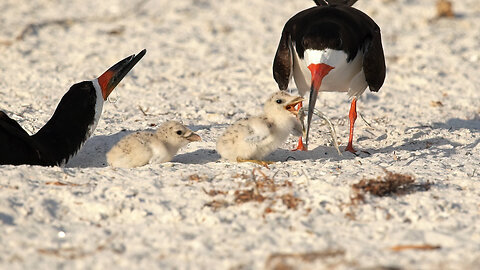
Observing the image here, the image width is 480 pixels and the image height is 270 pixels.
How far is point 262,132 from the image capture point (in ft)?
15.4

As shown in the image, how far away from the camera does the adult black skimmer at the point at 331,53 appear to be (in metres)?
5.05

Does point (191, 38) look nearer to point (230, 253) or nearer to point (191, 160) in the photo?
point (191, 160)

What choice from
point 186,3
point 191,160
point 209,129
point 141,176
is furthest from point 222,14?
point 141,176

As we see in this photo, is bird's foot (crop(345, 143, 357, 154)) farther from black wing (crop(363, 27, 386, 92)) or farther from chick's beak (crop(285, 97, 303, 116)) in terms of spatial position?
chick's beak (crop(285, 97, 303, 116))

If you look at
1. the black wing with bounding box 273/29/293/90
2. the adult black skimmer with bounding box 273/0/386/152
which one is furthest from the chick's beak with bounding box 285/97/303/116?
the black wing with bounding box 273/29/293/90

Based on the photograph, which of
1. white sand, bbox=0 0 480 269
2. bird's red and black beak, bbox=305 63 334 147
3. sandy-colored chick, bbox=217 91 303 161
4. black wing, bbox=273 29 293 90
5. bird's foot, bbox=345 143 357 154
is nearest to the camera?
white sand, bbox=0 0 480 269

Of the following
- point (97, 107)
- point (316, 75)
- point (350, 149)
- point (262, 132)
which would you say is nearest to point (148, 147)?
point (97, 107)

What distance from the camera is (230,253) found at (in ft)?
10.5

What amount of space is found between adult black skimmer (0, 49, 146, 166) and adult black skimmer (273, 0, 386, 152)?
4.34 feet

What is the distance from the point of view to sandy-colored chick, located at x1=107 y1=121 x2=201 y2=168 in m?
4.75

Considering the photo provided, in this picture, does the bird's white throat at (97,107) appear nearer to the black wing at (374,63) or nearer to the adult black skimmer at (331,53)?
the adult black skimmer at (331,53)

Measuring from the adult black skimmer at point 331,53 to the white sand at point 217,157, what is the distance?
53cm

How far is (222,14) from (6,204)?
747 cm

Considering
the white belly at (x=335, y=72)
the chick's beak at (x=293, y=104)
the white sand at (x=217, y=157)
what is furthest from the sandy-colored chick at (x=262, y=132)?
the white belly at (x=335, y=72)
